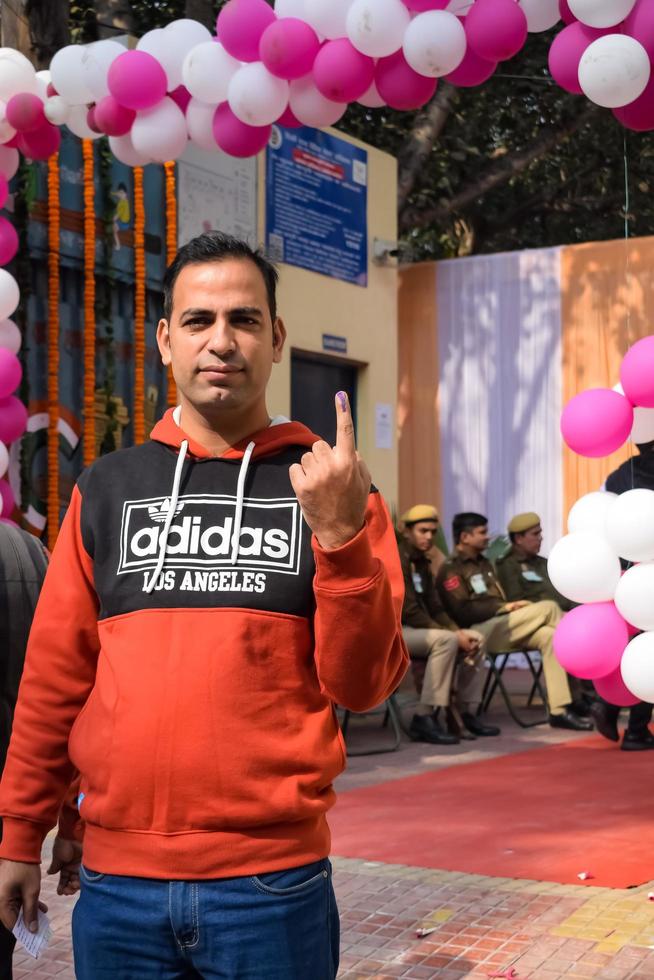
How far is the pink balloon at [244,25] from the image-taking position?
5684 mm

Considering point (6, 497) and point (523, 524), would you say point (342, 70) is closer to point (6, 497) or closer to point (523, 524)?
point (6, 497)

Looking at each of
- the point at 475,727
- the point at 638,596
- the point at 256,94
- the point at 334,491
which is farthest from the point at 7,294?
the point at 334,491

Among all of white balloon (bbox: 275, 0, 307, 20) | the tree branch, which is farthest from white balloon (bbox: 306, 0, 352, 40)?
the tree branch

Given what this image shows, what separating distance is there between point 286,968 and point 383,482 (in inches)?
396

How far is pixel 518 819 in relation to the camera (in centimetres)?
596

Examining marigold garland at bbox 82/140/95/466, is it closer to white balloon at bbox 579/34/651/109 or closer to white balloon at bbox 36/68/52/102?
white balloon at bbox 36/68/52/102

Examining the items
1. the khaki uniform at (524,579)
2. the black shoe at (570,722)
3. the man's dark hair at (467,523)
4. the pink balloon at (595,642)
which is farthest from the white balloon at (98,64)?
the black shoe at (570,722)

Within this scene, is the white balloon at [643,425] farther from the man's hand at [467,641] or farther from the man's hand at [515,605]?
the man's hand at [515,605]

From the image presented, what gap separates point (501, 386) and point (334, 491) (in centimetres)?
1188

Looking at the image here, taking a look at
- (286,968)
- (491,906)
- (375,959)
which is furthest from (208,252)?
(491,906)

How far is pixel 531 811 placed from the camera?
6.15m

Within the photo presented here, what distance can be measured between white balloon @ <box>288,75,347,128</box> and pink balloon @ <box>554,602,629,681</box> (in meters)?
2.53

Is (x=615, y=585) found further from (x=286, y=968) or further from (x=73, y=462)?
(x=73, y=462)

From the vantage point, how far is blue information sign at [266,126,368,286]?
10398 millimetres
